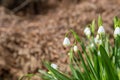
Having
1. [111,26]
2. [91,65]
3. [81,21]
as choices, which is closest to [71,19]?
[81,21]

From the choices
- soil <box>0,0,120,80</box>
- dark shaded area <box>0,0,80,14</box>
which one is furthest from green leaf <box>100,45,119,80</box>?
dark shaded area <box>0,0,80,14</box>

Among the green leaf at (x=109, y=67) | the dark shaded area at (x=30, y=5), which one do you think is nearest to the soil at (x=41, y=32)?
the dark shaded area at (x=30, y=5)

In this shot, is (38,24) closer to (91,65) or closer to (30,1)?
(30,1)

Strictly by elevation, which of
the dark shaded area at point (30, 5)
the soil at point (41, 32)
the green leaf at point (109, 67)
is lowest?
the green leaf at point (109, 67)

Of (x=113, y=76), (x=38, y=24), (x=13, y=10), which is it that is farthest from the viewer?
(x=13, y=10)

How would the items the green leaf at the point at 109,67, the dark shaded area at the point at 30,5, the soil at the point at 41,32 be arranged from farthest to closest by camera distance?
the dark shaded area at the point at 30,5 < the soil at the point at 41,32 < the green leaf at the point at 109,67

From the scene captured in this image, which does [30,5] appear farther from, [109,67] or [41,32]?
[109,67]

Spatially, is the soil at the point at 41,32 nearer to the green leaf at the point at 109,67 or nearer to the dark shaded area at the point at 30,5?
the dark shaded area at the point at 30,5

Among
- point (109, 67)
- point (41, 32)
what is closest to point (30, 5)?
point (41, 32)
